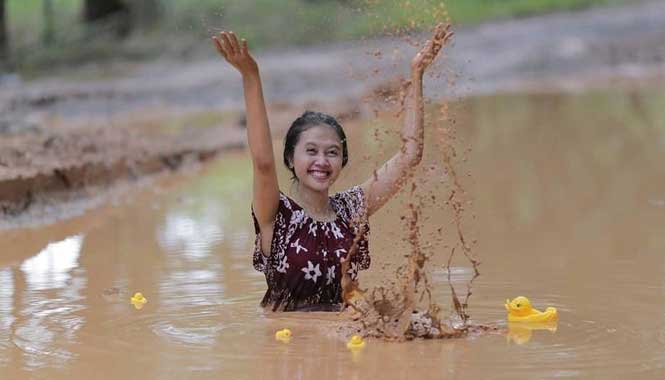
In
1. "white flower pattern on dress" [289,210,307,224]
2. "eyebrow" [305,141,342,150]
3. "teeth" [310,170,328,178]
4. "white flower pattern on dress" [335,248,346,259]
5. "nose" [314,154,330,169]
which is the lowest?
"white flower pattern on dress" [335,248,346,259]

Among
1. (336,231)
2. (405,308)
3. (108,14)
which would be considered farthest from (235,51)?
(108,14)

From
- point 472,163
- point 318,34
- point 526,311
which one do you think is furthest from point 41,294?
point 318,34

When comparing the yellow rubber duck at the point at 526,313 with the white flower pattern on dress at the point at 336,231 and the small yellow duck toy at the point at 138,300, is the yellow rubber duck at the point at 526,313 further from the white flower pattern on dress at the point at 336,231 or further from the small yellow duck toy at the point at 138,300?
the small yellow duck toy at the point at 138,300

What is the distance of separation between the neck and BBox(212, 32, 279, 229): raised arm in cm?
20

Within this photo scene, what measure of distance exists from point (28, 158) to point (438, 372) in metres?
5.94

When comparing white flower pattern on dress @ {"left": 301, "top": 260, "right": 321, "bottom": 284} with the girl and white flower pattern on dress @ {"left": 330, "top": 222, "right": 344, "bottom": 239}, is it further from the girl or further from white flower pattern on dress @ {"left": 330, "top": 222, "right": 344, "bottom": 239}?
white flower pattern on dress @ {"left": 330, "top": 222, "right": 344, "bottom": 239}

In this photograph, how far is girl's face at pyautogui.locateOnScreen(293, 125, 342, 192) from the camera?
5.27 meters

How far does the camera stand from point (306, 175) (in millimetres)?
5297

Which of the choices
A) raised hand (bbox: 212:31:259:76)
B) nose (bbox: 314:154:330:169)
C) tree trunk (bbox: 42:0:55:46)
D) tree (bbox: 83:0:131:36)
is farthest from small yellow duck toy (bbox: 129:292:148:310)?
tree (bbox: 83:0:131:36)

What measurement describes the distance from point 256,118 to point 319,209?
1.76ft

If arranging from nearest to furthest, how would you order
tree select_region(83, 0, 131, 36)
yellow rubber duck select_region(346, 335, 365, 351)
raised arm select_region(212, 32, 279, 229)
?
yellow rubber duck select_region(346, 335, 365, 351) < raised arm select_region(212, 32, 279, 229) < tree select_region(83, 0, 131, 36)

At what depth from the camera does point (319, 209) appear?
5.38 meters

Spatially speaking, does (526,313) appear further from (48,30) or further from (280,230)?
(48,30)

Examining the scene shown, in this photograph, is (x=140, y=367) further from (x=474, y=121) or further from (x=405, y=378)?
(x=474, y=121)
